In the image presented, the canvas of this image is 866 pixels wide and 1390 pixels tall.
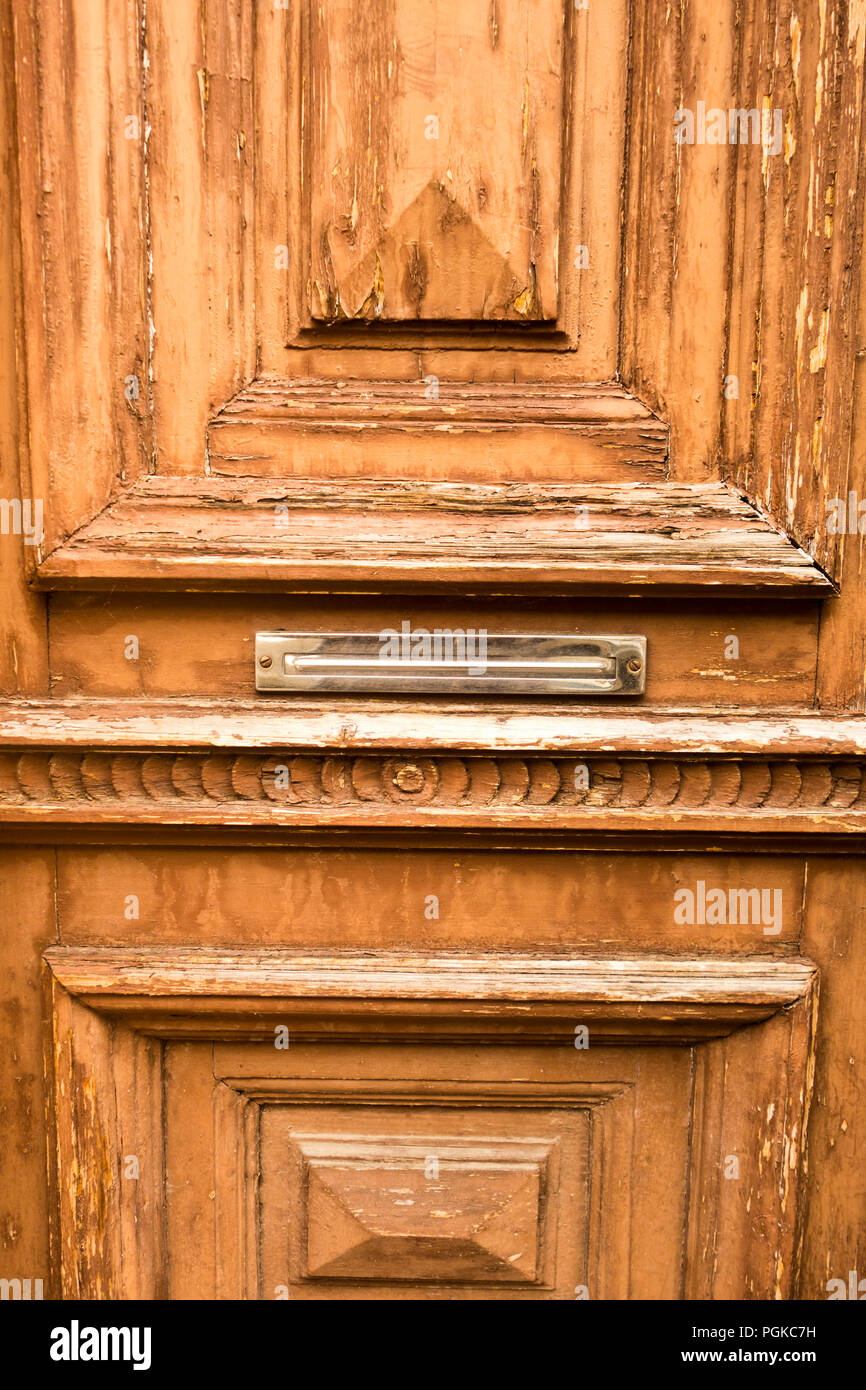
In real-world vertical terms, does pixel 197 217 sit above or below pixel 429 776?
above

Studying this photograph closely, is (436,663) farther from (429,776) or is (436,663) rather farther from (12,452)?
(12,452)

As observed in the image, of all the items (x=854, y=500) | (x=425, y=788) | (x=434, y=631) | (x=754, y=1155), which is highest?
(x=854, y=500)

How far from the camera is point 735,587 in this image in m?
0.66

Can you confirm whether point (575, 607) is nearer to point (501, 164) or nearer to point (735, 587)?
point (735, 587)

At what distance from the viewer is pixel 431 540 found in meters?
0.66

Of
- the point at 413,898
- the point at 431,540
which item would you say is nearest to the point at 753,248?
the point at 431,540

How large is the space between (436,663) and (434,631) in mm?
26

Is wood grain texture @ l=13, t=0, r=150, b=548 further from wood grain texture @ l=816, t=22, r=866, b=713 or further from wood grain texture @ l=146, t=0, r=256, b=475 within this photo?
wood grain texture @ l=816, t=22, r=866, b=713

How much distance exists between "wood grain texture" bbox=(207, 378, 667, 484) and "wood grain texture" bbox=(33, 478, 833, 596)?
17 mm

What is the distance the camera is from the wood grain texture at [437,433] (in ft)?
2.20

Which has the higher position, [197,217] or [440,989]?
[197,217]

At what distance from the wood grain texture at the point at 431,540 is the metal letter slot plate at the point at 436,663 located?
45 mm

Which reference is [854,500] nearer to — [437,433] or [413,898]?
[437,433]

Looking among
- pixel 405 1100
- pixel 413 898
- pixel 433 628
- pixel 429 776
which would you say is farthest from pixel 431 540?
pixel 405 1100
